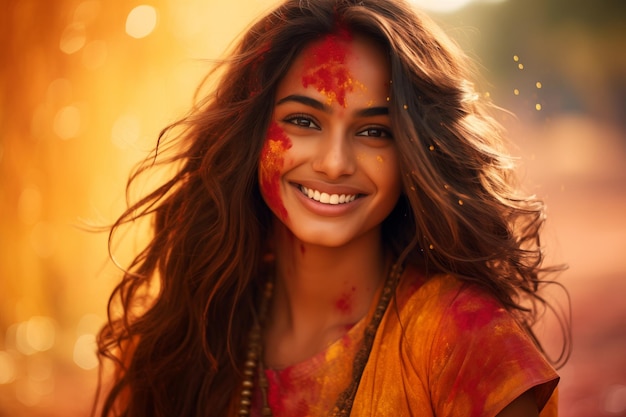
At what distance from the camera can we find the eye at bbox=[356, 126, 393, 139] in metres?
2.23

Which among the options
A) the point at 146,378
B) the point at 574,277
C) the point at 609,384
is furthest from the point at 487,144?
the point at 574,277

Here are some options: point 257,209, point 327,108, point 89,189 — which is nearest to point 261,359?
point 257,209

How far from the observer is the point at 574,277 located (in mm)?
5008

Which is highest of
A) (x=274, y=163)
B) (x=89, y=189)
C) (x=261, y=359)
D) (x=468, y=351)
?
(x=274, y=163)

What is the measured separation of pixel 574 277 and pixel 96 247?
3.13 meters

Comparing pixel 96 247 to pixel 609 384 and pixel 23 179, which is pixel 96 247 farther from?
pixel 609 384

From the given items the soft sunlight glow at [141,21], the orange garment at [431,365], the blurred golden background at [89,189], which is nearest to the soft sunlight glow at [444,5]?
the blurred golden background at [89,189]

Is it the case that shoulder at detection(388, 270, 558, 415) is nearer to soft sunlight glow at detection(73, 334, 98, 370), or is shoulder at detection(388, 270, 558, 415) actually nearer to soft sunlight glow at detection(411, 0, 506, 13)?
soft sunlight glow at detection(411, 0, 506, 13)

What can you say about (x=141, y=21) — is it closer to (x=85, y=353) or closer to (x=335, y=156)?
(x=85, y=353)

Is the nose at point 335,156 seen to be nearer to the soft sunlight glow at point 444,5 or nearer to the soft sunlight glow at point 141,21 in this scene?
the soft sunlight glow at point 444,5

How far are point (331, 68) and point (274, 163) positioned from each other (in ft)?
1.07

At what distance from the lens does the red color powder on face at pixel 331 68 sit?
2188 mm

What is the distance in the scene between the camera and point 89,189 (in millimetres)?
4949

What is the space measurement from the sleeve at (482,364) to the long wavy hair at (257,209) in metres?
0.17
